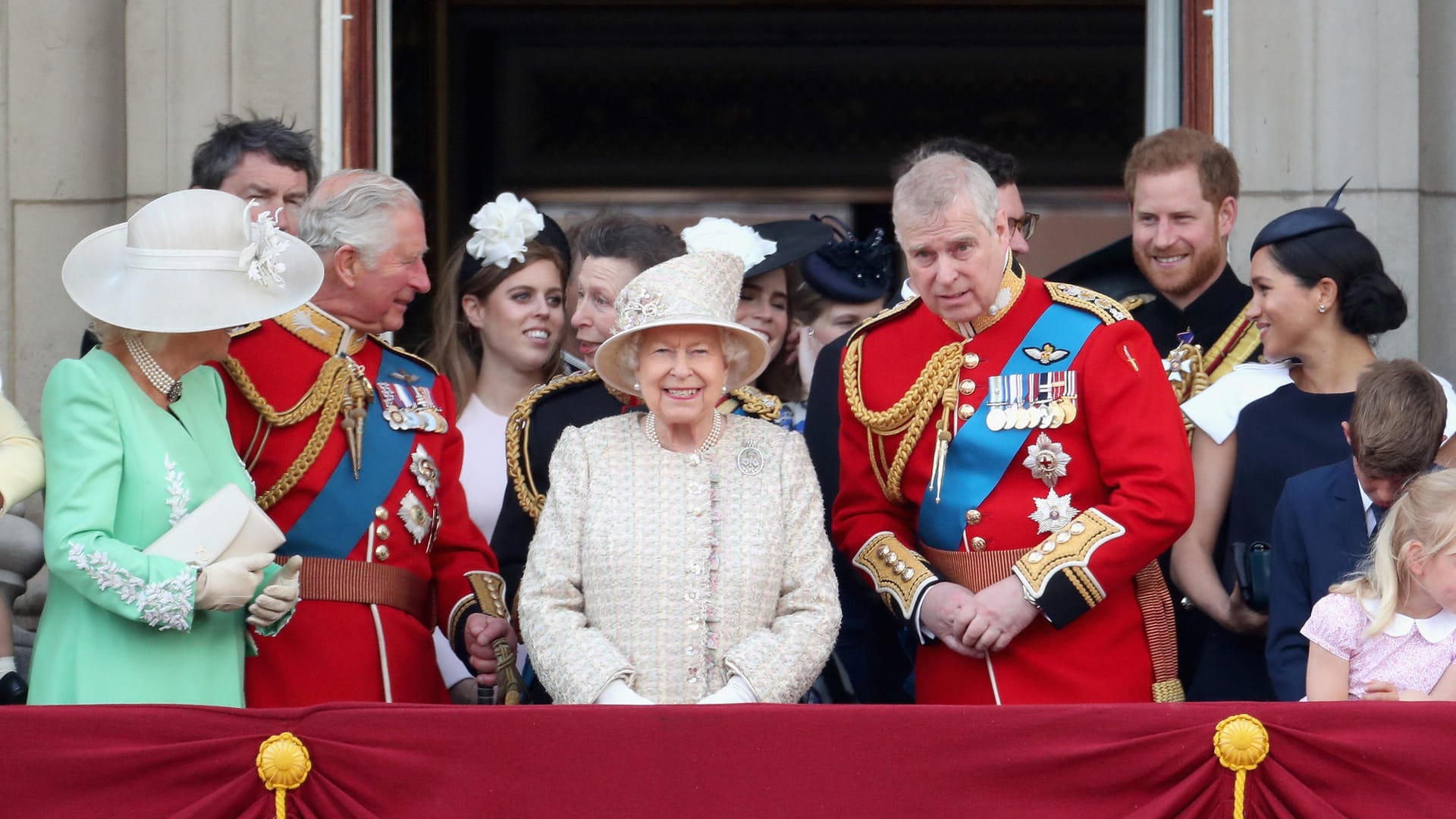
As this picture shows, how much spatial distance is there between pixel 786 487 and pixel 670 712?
0.64 meters

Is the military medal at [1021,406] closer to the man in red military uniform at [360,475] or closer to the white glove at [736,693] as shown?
the white glove at [736,693]

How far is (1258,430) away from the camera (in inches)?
157

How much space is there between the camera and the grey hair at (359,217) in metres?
3.96

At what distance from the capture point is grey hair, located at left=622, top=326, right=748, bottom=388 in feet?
11.8

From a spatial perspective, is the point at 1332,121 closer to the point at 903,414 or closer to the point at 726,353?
the point at 903,414

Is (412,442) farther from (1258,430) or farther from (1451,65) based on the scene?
(1451,65)

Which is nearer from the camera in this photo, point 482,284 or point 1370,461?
point 1370,461

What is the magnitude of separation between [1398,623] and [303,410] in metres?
2.06

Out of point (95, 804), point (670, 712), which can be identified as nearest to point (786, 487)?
point (670, 712)

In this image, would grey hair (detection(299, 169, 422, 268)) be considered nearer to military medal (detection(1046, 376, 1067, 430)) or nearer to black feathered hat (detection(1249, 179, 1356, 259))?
military medal (detection(1046, 376, 1067, 430))

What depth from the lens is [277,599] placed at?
3.39 meters

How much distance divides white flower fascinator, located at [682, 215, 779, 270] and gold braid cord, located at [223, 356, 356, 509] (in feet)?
3.19

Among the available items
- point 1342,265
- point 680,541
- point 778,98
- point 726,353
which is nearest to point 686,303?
point 726,353

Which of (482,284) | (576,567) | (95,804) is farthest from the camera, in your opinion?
(482,284)
